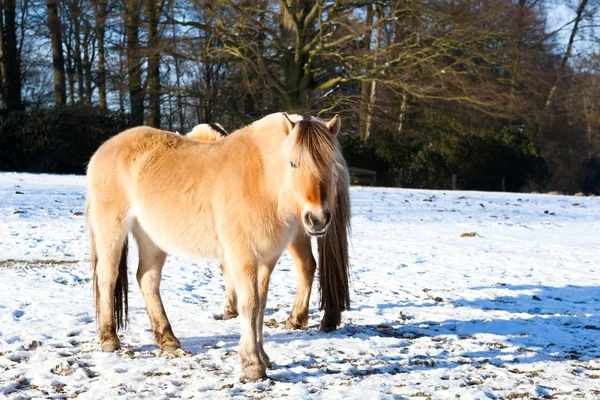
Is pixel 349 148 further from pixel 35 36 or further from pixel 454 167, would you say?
pixel 35 36

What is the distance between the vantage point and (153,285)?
16.4 feet

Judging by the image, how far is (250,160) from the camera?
14.7ft

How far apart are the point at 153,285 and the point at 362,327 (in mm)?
1723

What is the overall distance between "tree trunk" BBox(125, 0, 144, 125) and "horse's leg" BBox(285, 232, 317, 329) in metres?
14.3

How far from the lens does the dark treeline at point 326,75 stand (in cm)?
1794

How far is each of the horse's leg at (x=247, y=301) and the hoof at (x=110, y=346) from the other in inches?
40.6

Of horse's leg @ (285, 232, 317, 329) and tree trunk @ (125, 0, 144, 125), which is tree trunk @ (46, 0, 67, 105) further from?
horse's leg @ (285, 232, 317, 329)

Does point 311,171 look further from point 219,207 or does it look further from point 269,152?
point 219,207

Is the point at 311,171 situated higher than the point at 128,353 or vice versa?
the point at 311,171

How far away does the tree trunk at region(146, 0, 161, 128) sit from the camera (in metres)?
18.2

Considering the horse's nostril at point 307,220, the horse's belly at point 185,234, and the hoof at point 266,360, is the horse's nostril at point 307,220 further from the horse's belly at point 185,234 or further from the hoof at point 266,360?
the hoof at point 266,360

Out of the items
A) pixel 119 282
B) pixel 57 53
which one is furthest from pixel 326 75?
pixel 119 282

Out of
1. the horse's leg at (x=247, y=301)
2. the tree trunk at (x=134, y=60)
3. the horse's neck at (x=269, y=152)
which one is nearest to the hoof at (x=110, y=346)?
the horse's leg at (x=247, y=301)

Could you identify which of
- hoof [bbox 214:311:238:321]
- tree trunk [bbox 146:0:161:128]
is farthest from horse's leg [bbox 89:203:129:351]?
tree trunk [bbox 146:0:161:128]
